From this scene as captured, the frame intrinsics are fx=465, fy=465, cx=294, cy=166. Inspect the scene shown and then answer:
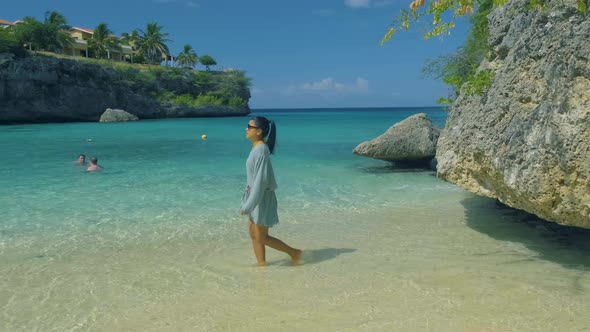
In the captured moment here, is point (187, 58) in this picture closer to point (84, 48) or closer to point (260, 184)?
point (84, 48)

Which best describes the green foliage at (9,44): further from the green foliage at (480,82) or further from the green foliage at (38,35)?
the green foliage at (480,82)

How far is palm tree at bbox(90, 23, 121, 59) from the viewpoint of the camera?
83438 millimetres

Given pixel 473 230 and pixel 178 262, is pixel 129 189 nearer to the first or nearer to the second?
pixel 178 262

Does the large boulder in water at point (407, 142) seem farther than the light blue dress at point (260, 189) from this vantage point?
Yes

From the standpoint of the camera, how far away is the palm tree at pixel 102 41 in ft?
274

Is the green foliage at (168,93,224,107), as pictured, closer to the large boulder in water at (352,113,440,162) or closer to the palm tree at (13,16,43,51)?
the palm tree at (13,16,43,51)

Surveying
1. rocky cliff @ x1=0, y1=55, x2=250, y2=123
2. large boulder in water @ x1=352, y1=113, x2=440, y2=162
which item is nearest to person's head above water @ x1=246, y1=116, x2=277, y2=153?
large boulder in water @ x1=352, y1=113, x2=440, y2=162

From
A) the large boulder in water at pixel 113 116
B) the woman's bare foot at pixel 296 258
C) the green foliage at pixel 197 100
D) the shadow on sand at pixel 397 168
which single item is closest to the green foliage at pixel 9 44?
the large boulder in water at pixel 113 116

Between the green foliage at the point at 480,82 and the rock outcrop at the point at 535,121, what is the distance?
0.42ft

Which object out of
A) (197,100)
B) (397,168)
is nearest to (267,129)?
(397,168)

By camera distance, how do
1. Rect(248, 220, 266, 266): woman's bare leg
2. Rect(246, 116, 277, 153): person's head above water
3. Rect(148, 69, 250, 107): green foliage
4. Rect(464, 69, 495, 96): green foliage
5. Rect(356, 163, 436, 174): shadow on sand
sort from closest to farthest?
Rect(246, 116, 277, 153): person's head above water → Rect(248, 220, 266, 266): woman's bare leg → Rect(464, 69, 495, 96): green foliage → Rect(356, 163, 436, 174): shadow on sand → Rect(148, 69, 250, 107): green foliage

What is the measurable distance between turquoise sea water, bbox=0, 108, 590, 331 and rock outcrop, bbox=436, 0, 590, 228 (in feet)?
3.18

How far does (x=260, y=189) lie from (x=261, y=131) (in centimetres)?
73

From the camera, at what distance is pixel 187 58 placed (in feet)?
333
